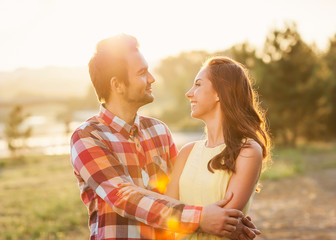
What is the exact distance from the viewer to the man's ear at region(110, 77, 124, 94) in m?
2.57

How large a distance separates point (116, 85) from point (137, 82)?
0.14 m

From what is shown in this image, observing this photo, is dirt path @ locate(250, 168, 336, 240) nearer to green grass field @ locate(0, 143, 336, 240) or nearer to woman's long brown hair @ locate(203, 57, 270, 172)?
green grass field @ locate(0, 143, 336, 240)

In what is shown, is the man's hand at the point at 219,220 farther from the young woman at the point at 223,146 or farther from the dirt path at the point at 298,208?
the dirt path at the point at 298,208

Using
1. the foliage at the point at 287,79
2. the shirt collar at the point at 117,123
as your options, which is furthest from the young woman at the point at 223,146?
the foliage at the point at 287,79

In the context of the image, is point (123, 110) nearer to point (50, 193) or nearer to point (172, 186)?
point (172, 186)

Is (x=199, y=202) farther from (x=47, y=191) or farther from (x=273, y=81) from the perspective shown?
(x=273, y=81)

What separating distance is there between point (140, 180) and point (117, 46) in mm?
870

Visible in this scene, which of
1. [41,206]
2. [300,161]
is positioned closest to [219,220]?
[41,206]

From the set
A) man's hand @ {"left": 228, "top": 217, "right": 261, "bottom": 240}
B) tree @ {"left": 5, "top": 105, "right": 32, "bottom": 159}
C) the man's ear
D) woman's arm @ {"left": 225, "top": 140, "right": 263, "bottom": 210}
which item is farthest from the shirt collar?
tree @ {"left": 5, "top": 105, "right": 32, "bottom": 159}

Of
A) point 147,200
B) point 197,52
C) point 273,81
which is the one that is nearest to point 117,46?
point 147,200

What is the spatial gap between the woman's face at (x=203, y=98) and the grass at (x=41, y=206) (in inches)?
186

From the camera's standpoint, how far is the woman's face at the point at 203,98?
246cm

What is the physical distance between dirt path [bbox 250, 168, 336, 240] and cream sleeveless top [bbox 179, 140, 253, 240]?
447cm

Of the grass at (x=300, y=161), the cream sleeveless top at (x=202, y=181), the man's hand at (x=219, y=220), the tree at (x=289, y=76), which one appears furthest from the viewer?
the tree at (x=289, y=76)
